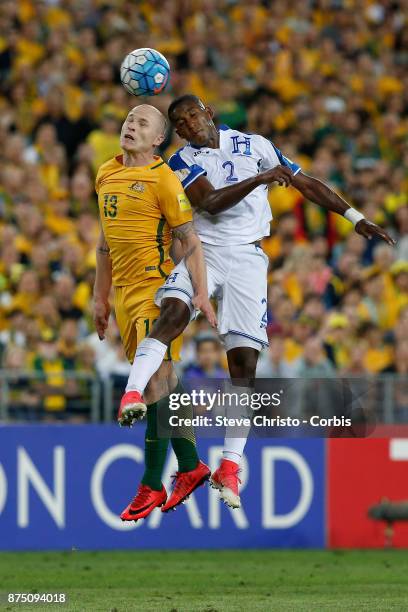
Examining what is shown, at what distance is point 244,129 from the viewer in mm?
17781

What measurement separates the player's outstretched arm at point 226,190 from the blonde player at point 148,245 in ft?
0.51

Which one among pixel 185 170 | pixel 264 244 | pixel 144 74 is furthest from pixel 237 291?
pixel 264 244

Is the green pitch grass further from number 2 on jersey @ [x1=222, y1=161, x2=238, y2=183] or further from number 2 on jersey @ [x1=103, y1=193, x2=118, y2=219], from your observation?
number 2 on jersey @ [x1=222, y1=161, x2=238, y2=183]

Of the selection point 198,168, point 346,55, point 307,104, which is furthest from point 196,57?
point 198,168

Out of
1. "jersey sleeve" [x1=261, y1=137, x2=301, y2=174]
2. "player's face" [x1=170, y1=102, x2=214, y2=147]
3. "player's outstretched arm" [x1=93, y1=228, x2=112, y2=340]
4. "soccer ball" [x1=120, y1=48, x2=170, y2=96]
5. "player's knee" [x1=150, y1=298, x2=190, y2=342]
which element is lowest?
"player's knee" [x1=150, y1=298, x2=190, y2=342]

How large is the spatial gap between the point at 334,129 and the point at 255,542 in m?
6.59

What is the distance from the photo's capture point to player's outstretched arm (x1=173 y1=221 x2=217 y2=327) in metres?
9.02

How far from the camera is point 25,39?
58.3ft

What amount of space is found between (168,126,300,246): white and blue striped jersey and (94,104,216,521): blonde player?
244 millimetres

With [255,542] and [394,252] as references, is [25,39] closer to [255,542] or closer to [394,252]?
[394,252]

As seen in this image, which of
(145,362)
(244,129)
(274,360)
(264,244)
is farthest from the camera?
(244,129)

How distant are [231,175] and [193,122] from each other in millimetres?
433

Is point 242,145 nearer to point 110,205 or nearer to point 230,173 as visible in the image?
point 230,173

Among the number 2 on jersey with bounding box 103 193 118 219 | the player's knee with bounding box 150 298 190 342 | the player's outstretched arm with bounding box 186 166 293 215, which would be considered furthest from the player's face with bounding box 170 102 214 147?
the player's knee with bounding box 150 298 190 342
